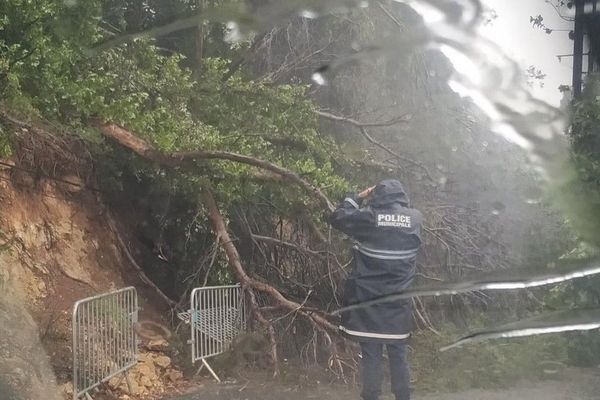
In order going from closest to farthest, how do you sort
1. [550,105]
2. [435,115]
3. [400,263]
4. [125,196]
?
[550,105]
[400,263]
[435,115]
[125,196]

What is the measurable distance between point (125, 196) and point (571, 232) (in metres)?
4.41

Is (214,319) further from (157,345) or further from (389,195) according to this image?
(389,195)

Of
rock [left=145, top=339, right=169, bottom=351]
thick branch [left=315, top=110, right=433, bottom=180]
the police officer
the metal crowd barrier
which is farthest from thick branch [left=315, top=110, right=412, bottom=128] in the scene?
rock [left=145, top=339, right=169, bottom=351]

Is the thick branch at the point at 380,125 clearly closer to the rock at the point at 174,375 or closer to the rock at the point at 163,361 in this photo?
the rock at the point at 174,375

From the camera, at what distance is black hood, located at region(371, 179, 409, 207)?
431 cm

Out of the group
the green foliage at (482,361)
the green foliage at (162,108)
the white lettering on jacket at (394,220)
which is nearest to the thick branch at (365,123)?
the green foliage at (162,108)

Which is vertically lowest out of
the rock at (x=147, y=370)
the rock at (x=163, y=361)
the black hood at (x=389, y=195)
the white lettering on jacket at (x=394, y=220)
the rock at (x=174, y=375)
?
the rock at (x=174, y=375)

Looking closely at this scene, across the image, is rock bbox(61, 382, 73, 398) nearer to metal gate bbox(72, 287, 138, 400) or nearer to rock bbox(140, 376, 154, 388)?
metal gate bbox(72, 287, 138, 400)

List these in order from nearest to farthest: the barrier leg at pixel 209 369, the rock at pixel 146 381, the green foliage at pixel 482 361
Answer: the green foliage at pixel 482 361
the barrier leg at pixel 209 369
the rock at pixel 146 381

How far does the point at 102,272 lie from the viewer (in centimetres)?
657

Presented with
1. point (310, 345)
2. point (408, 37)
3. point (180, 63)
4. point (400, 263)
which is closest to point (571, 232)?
point (400, 263)

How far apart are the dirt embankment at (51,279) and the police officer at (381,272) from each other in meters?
2.01

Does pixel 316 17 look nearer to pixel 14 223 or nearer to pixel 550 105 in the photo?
pixel 550 105

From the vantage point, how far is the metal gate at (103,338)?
5.70m
